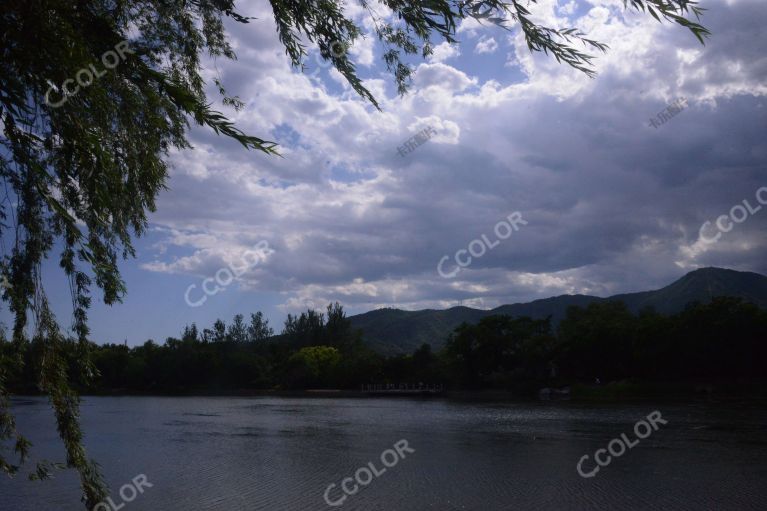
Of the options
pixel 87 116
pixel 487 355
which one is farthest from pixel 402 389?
pixel 87 116

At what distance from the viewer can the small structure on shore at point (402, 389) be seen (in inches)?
3204

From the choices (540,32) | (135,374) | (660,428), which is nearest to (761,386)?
(660,428)

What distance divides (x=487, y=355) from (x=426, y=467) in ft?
205

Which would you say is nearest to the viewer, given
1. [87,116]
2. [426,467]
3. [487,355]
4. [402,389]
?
[87,116]

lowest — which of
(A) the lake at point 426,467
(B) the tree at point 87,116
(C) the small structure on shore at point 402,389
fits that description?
(C) the small structure on shore at point 402,389

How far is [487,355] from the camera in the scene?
257 feet

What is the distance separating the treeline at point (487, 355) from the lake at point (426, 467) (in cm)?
958

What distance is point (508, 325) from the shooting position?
258ft

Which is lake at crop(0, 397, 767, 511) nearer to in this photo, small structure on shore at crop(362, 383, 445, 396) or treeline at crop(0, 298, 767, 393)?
treeline at crop(0, 298, 767, 393)

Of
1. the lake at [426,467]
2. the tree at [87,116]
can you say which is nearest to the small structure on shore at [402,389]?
the lake at [426,467]

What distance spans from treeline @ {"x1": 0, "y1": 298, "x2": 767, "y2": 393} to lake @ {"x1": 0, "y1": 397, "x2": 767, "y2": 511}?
9.58 meters

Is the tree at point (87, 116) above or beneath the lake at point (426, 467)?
above

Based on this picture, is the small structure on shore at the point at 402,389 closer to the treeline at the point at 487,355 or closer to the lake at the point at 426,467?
the treeline at the point at 487,355

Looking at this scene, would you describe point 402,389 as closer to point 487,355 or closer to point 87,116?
point 487,355
